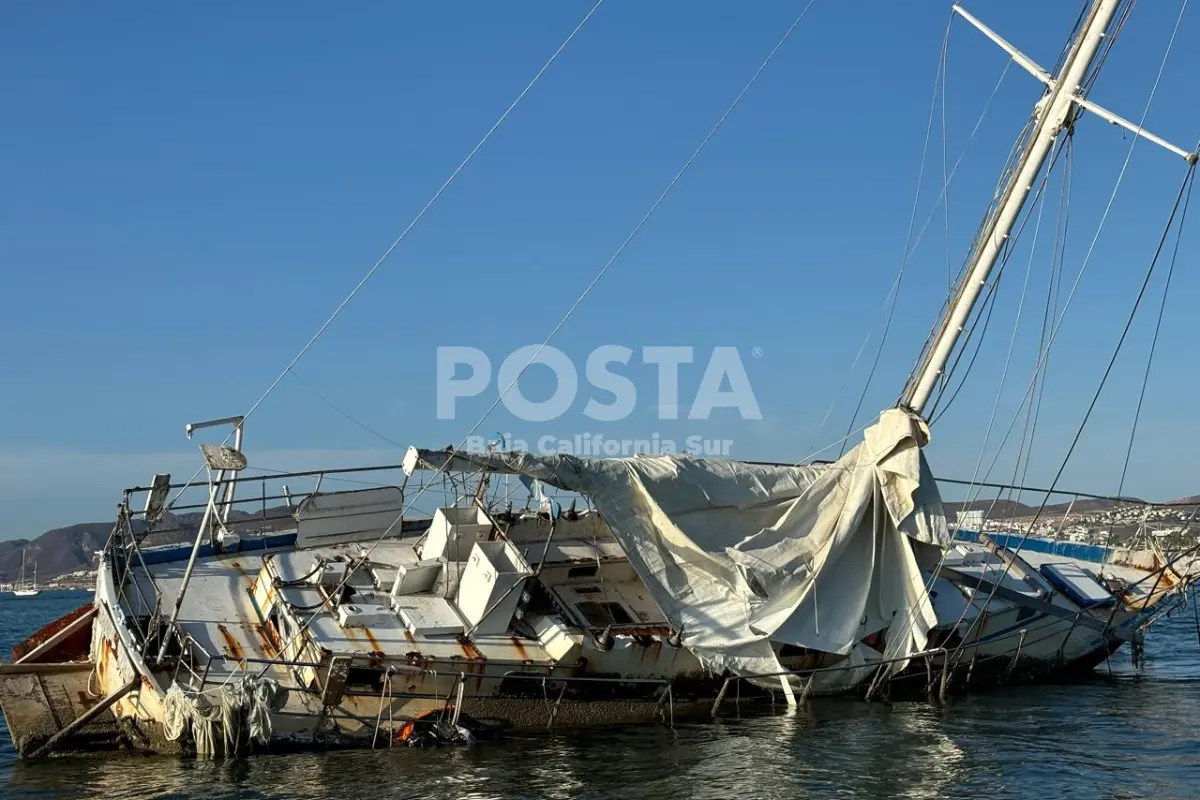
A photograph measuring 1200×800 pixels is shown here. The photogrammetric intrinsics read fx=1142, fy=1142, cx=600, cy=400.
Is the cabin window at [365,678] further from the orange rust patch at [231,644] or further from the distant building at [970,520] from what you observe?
the distant building at [970,520]

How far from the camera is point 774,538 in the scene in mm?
21562

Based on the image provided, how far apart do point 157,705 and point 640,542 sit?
331 inches

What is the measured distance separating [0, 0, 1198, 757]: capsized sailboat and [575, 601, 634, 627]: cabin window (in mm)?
51

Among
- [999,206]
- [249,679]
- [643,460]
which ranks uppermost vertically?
[999,206]

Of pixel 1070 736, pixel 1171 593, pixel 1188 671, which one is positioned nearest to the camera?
pixel 1070 736

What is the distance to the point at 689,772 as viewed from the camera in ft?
55.2

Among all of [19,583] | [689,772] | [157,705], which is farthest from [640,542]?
[19,583]

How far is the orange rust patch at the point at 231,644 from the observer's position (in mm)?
18766

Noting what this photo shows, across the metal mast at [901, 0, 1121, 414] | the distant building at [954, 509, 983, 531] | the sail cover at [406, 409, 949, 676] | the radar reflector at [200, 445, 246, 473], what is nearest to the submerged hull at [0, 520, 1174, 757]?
the sail cover at [406, 409, 949, 676]

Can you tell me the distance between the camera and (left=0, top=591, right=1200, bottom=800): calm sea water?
15.9 metres

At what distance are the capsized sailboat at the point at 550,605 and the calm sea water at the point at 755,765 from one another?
2.17 ft

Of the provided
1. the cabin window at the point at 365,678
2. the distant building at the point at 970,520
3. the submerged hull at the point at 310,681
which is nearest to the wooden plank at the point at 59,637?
the submerged hull at the point at 310,681

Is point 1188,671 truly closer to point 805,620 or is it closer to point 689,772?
point 805,620

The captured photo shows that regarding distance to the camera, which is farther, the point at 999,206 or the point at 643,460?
the point at 999,206
